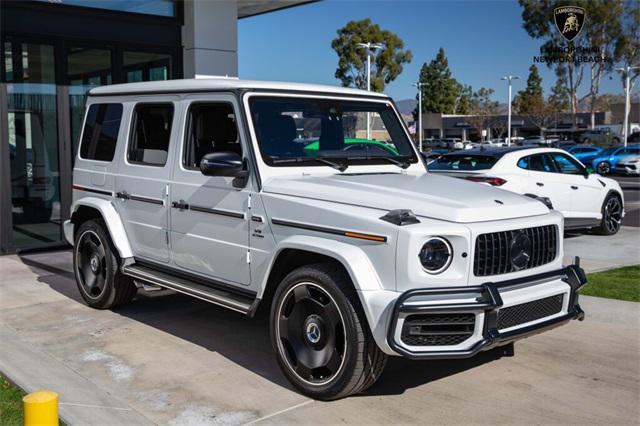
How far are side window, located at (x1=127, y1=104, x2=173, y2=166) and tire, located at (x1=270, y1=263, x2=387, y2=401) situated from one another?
6.63 ft

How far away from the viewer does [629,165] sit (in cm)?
3008

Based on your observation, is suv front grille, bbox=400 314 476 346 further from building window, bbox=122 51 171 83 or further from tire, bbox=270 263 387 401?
building window, bbox=122 51 171 83

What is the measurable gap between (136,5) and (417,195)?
808 cm

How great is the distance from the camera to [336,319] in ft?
13.9

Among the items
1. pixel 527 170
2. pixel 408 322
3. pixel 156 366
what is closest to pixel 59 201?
pixel 156 366

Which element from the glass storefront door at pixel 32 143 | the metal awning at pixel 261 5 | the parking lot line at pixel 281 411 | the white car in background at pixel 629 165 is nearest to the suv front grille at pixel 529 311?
the parking lot line at pixel 281 411

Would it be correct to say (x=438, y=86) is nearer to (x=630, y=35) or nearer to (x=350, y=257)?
(x=630, y=35)

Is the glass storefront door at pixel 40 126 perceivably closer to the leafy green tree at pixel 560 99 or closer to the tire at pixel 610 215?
the tire at pixel 610 215

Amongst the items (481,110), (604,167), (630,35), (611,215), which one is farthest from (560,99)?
(611,215)

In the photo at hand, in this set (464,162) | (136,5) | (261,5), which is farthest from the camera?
(261,5)

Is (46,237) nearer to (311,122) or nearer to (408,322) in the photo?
(311,122)

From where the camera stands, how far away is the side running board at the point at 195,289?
4859 millimetres

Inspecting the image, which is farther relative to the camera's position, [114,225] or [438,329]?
[114,225]
